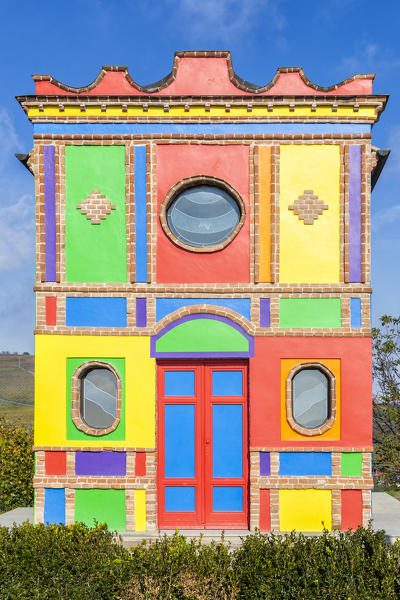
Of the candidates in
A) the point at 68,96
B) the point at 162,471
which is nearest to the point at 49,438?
the point at 162,471

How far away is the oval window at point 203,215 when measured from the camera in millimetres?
7227

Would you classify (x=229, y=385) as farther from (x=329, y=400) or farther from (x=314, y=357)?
(x=329, y=400)

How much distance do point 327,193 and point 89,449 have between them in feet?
19.1

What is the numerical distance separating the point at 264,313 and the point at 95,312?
2.83 m

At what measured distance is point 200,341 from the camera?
22.9 feet

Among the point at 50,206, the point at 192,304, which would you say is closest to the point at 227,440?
the point at 192,304

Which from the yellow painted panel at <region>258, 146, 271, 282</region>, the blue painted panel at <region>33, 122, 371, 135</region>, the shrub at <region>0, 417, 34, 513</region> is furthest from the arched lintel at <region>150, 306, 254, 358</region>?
the shrub at <region>0, 417, 34, 513</region>

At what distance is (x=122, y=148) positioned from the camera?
7.15 meters

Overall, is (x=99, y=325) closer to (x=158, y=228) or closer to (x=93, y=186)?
(x=158, y=228)

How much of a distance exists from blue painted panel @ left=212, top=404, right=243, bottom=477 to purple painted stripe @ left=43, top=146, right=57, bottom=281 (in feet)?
12.4

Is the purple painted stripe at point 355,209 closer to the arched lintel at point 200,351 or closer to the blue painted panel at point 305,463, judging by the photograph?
the arched lintel at point 200,351

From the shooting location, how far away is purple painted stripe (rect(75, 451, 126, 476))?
6.83 meters

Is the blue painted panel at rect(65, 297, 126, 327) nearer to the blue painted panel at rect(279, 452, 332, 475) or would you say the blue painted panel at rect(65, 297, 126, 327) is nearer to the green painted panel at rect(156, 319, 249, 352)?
the green painted panel at rect(156, 319, 249, 352)

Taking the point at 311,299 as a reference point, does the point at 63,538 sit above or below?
below
